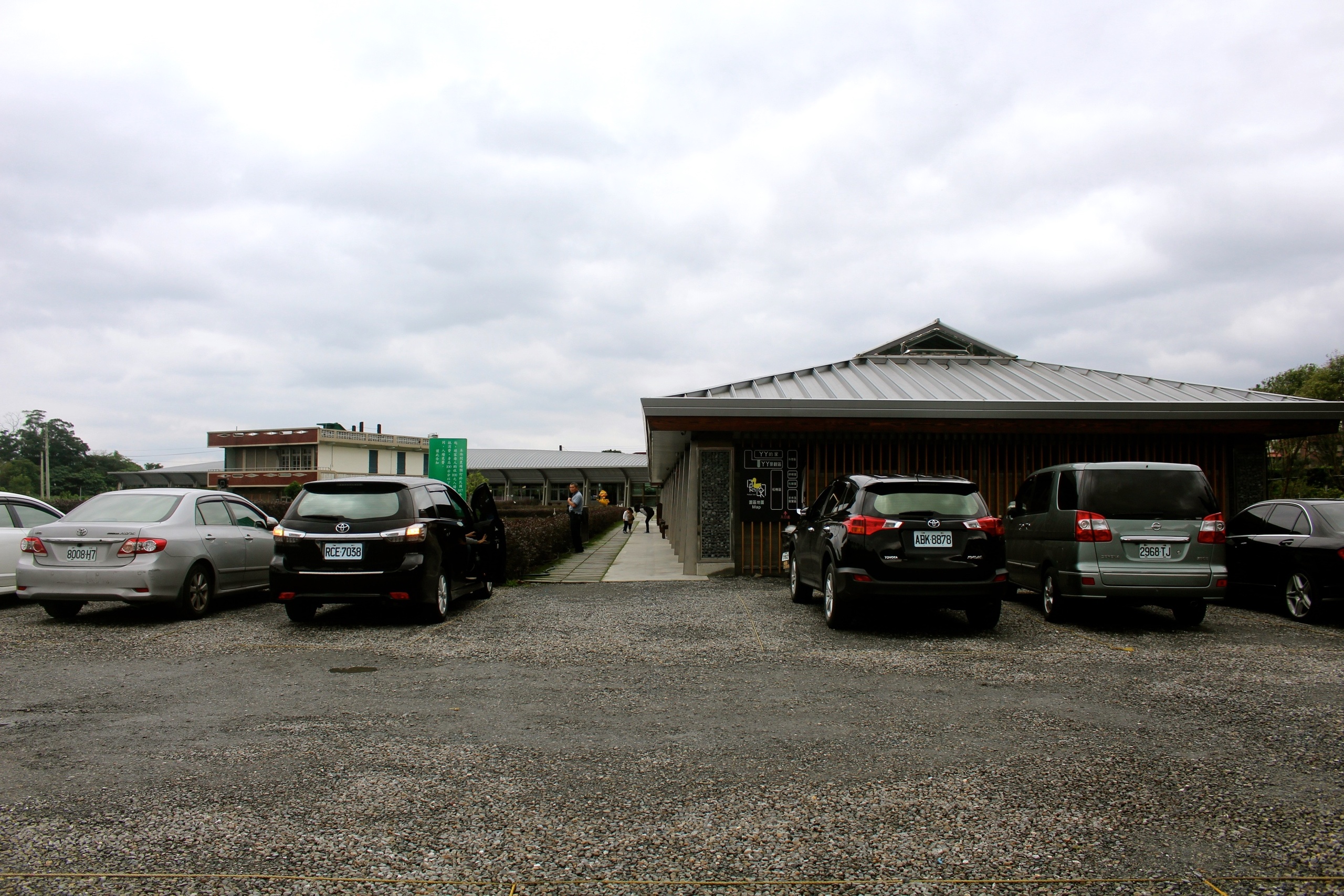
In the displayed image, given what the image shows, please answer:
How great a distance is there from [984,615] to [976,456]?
637 cm

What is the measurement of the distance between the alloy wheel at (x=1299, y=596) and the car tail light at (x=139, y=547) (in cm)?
1182

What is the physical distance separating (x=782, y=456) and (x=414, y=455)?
64610 millimetres

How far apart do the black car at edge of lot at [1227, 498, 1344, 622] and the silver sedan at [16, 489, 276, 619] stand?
10.8 meters

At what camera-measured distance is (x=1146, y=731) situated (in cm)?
476

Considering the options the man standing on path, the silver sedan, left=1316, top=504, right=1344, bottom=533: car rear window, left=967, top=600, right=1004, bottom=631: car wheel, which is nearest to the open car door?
the silver sedan

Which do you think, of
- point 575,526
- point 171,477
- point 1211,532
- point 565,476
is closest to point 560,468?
point 565,476

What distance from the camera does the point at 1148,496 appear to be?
27.8ft

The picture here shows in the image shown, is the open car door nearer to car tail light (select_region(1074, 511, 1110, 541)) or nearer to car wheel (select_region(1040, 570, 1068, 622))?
car wheel (select_region(1040, 570, 1068, 622))

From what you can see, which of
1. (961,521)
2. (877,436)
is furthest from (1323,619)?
(877,436)

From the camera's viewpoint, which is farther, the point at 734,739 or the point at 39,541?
the point at 39,541

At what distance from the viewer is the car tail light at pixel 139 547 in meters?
8.58

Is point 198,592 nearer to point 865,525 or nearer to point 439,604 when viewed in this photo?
point 439,604

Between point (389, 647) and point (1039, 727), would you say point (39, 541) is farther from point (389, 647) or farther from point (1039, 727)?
point (1039, 727)

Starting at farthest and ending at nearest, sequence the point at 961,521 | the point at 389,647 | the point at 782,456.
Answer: the point at 782,456 < the point at 961,521 < the point at 389,647
